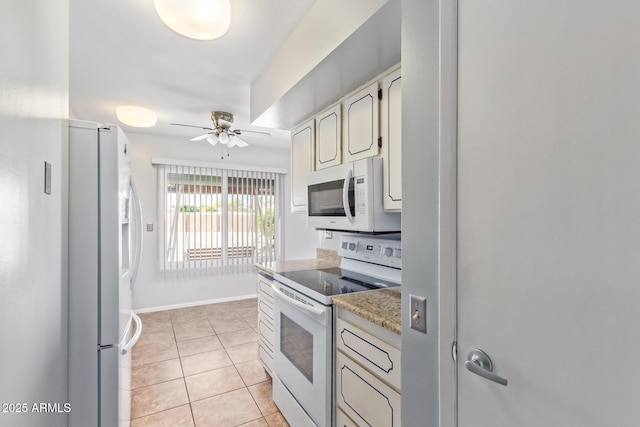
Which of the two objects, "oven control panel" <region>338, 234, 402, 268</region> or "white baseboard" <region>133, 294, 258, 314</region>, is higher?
"oven control panel" <region>338, 234, 402, 268</region>

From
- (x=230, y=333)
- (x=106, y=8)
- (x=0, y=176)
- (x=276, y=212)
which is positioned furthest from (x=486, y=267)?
(x=276, y=212)

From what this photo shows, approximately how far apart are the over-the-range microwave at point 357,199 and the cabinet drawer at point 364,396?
73cm

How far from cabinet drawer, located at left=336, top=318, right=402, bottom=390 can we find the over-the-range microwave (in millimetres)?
582

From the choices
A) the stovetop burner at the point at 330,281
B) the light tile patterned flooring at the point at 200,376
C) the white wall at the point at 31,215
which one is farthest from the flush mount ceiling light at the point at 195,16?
the light tile patterned flooring at the point at 200,376

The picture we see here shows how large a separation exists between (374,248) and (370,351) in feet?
2.92

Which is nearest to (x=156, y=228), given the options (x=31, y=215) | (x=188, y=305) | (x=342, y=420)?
(x=188, y=305)

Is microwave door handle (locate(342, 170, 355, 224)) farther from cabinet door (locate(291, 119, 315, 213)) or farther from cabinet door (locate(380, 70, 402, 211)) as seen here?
cabinet door (locate(291, 119, 315, 213))

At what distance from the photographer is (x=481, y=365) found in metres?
0.73

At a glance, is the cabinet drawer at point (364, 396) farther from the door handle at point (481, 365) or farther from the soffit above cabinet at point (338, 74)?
the soffit above cabinet at point (338, 74)

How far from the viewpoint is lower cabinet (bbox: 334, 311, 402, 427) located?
1115 mm

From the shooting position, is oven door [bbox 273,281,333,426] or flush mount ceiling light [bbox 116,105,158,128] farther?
flush mount ceiling light [bbox 116,105,158,128]

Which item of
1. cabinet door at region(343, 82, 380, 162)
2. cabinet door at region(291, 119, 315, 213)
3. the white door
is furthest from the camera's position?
cabinet door at region(291, 119, 315, 213)

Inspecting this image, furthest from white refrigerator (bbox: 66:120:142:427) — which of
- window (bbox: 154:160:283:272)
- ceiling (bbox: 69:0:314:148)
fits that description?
window (bbox: 154:160:283:272)

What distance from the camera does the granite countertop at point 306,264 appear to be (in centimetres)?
229
